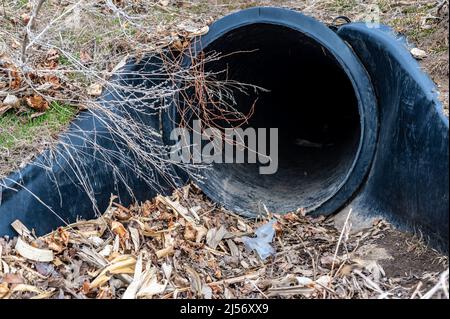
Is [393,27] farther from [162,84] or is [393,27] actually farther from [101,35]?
[101,35]

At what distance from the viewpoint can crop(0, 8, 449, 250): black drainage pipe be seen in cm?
378

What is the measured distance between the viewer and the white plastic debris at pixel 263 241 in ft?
13.8

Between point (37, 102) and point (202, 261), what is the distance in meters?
1.69

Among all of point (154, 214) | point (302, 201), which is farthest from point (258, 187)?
point (154, 214)

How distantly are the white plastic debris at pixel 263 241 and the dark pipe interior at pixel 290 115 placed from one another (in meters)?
0.46

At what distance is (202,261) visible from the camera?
404 cm

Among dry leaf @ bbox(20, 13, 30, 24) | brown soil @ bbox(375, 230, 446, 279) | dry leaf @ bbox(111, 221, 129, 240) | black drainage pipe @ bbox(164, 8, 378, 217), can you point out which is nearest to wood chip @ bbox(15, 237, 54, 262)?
dry leaf @ bbox(111, 221, 129, 240)

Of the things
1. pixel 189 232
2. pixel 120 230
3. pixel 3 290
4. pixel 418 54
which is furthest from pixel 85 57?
pixel 418 54

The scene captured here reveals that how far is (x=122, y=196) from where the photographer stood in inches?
180

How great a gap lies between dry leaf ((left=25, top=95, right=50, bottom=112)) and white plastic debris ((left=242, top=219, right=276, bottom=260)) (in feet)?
5.69

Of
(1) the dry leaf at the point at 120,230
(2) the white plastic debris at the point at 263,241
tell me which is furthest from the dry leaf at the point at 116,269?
(2) the white plastic debris at the point at 263,241

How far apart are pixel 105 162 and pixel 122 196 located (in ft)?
1.07

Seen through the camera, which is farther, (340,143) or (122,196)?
(340,143)

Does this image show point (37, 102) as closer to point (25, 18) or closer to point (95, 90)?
point (95, 90)
